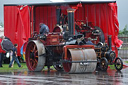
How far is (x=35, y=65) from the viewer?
1542cm

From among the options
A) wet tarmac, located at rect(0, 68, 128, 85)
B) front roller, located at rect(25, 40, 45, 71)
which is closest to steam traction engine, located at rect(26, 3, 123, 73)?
front roller, located at rect(25, 40, 45, 71)

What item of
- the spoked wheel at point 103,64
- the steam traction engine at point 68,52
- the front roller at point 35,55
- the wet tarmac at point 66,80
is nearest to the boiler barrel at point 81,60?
the steam traction engine at point 68,52

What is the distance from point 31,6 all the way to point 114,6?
14.9 ft

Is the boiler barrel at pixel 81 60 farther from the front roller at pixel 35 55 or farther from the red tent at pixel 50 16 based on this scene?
the red tent at pixel 50 16

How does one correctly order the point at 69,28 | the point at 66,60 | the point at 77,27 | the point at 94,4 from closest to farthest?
the point at 66,60 < the point at 69,28 < the point at 77,27 < the point at 94,4

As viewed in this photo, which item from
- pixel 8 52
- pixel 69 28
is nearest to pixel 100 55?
pixel 69 28

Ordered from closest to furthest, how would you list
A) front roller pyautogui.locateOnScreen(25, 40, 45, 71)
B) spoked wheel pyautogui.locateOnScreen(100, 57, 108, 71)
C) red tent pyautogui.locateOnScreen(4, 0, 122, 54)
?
front roller pyautogui.locateOnScreen(25, 40, 45, 71) < spoked wheel pyautogui.locateOnScreen(100, 57, 108, 71) < red tent pyautogui.locateOnScreen(4, 0, 122, 54)

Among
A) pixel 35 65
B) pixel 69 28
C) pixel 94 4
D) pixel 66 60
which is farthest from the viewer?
pixel 94 4

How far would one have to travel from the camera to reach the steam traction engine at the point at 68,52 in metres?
13.6

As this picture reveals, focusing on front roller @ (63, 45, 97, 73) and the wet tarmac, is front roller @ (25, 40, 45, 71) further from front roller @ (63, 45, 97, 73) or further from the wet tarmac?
the wet tarmac

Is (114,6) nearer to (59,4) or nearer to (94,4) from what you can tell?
(94,4)

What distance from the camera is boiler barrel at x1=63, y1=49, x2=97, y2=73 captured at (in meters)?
13.4

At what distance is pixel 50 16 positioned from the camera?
20.7 m

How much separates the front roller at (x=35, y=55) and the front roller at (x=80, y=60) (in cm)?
132
